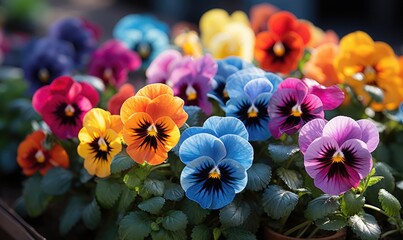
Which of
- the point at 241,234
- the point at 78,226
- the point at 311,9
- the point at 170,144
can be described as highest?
the point at 170,144

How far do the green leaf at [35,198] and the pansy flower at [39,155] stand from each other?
39mm

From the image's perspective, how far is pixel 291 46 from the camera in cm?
208

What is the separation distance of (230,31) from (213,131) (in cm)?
80

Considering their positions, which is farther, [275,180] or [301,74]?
[301,74]

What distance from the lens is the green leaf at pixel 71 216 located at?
174cm

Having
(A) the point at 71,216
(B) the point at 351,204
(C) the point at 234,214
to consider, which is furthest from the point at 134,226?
(B) the point at 351,204

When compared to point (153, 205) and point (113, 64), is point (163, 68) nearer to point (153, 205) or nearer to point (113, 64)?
point (113, 64)

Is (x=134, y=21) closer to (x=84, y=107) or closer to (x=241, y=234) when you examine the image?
(x=84, y=107)

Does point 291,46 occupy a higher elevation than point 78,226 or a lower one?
higher

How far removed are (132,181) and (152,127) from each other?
125mm

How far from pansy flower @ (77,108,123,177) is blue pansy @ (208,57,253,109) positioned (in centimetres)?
25

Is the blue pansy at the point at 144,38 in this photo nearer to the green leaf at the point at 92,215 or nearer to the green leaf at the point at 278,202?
the green leaf at the point at 92,215

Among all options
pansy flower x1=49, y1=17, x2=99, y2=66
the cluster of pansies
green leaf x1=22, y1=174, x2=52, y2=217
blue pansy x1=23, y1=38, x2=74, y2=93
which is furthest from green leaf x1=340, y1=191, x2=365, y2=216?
pansy flower x1=49, y1=17, x2=99, y2=66

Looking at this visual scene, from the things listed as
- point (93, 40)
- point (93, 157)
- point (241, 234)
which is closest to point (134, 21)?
point (93, 40)
